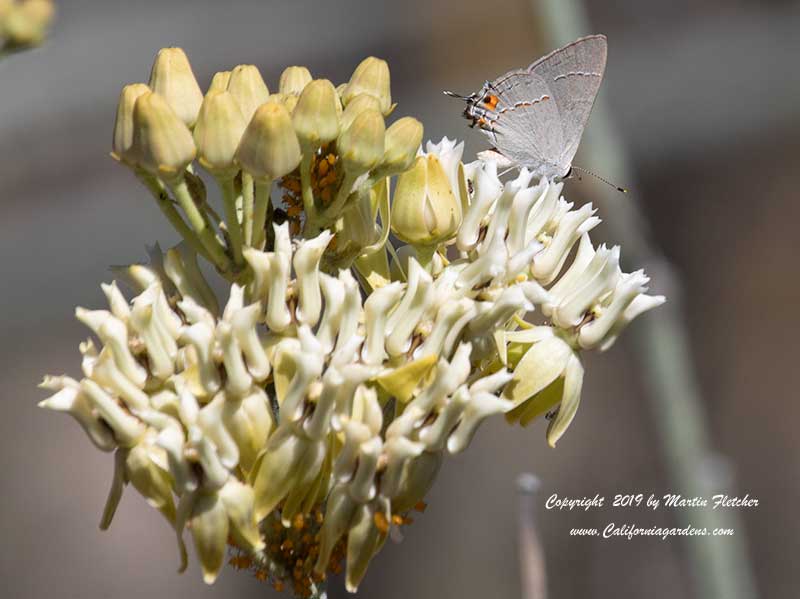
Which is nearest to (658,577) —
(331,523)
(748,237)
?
(748,237)

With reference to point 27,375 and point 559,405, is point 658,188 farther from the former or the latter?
point 559,405

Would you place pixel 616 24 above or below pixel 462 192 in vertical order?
above

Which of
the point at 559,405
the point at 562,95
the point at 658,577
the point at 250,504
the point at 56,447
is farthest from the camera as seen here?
the point at 56,447

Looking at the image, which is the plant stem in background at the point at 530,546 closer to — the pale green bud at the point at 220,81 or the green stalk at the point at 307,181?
the green stalk at the point at 307,181

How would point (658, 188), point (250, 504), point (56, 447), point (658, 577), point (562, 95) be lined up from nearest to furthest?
point (250, 504), point (562, 95), point (658, 577), point (56, 447), point (658, 188)

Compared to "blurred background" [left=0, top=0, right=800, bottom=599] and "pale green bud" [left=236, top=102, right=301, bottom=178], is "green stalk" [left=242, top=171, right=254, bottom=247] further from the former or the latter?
"blurred background" [left=0, top=0, right=800, bottom=599]

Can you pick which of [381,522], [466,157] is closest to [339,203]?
[381,522]

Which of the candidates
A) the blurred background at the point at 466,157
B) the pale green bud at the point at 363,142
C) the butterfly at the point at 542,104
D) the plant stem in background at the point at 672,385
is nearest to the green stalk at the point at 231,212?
the pale green bud at the point at 363,142
